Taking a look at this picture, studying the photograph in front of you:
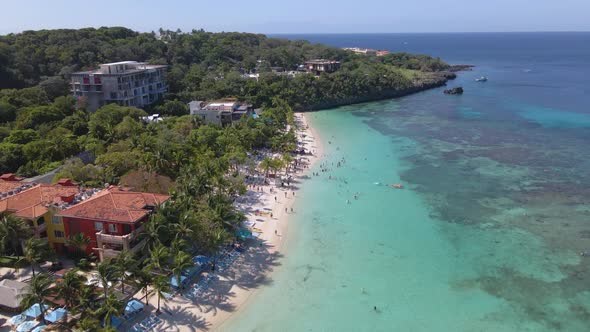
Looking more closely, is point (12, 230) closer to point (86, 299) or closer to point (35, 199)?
point (35, 199)

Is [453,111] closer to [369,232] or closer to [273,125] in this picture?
[273,125]

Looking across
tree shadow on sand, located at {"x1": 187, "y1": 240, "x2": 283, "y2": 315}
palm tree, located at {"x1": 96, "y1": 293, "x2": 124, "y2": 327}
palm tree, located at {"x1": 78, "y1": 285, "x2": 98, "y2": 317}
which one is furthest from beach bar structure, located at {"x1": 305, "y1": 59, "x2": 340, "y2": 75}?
palm tree, located at {"x1": 96, "y1": 293, "x2": 124, "y2": 327}

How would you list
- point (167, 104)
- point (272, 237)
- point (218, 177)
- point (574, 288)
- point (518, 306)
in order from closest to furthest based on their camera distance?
point (518, 306) → point (574, 288) → point (272, 237) → point (218, 177) → point (167, 104)

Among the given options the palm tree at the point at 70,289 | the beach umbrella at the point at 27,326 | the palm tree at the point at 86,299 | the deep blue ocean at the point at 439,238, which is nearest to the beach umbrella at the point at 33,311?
the beach umbrella at the point at 27,326

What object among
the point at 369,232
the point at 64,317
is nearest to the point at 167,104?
the point at 369,232

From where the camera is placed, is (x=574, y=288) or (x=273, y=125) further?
(x=273, y=125)

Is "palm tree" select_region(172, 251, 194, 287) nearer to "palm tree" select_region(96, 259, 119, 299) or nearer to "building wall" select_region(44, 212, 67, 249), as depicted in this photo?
"palm tree" select_region(96, 259, 119, 299)

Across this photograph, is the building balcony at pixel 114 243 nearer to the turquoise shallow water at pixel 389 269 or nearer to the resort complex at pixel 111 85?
the turquoise shallow water at pixel 389 269
